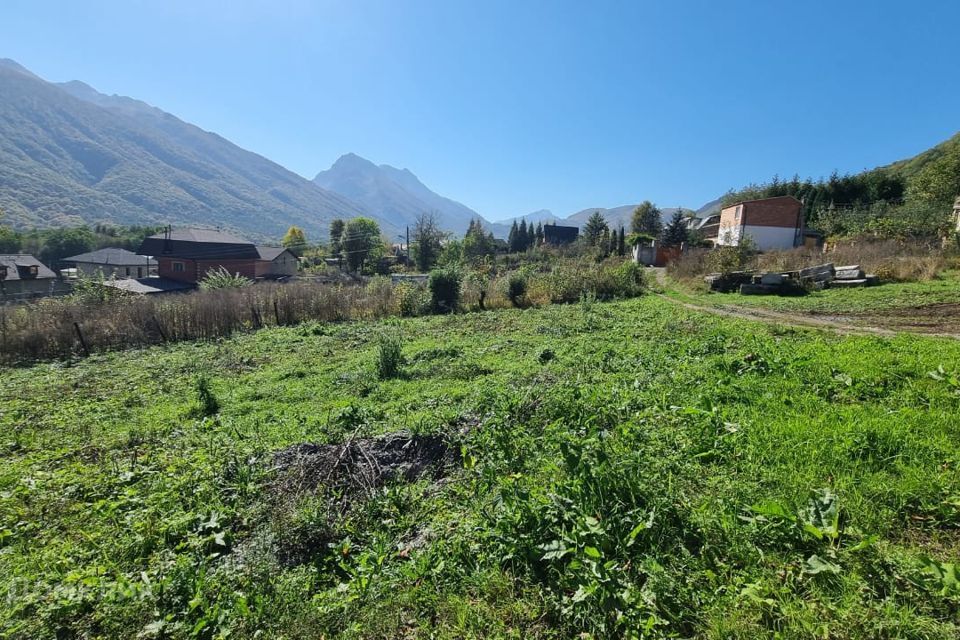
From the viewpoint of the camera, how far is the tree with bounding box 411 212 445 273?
147 ft

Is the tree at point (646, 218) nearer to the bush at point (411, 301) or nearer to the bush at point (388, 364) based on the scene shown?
the bush at point (411, 301)

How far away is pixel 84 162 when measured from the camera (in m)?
174

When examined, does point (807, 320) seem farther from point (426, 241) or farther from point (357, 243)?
point (357, 243)

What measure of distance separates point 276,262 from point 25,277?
1980 cm

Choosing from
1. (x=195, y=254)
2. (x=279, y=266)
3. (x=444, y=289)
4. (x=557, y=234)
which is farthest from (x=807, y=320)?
(x=557, y=234)

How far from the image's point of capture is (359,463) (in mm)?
3904

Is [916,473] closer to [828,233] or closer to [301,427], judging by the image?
[301,427]

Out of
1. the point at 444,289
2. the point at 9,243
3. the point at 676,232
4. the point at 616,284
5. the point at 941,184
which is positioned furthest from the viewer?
the point at 9,243

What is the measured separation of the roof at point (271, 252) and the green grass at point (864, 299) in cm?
4497

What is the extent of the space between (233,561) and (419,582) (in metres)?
Answer: 1.47

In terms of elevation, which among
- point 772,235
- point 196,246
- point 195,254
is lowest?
point 195,254

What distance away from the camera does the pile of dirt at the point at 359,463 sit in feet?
12.0

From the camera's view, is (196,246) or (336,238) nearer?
(196,246)

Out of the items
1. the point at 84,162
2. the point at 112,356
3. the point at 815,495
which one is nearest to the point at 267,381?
the point at 112,356
